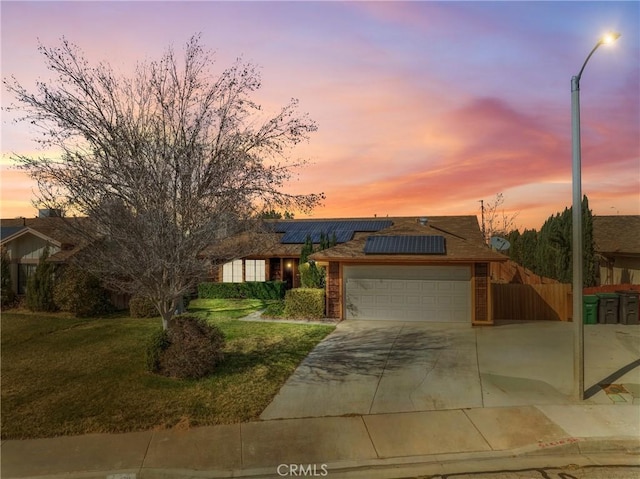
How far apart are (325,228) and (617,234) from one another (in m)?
18.0

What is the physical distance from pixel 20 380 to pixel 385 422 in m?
8.59

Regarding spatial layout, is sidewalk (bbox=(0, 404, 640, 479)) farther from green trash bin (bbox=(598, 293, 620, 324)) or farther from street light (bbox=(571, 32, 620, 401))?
green trash bin (bbox=(598, 293, 620, 324))

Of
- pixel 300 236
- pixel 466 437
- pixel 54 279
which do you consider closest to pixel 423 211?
pixel 300 236

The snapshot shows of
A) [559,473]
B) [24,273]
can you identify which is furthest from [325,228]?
[559,473]

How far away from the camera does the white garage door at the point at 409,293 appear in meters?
15.7

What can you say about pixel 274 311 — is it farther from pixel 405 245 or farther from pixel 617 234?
pixel 617 234

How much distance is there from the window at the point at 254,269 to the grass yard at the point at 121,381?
948 cm

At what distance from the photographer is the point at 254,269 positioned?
2536 cm

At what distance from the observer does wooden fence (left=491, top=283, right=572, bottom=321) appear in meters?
16.4

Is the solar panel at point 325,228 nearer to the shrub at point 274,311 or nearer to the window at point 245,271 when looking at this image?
the window at point 245,271

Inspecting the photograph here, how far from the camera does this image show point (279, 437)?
→ 6730mm

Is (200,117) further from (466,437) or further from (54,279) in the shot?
(54,279)

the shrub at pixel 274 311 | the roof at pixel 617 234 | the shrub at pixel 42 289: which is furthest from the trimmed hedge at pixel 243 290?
the roof at pixel 617 234

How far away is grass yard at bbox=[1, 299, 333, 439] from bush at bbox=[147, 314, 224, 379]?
241 mm
